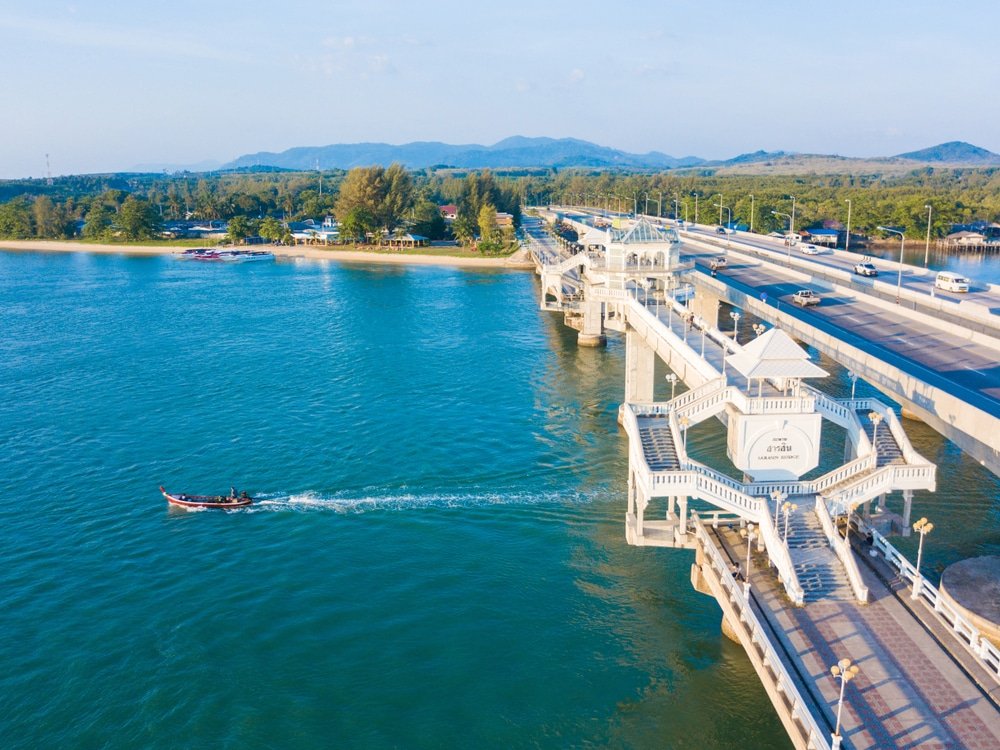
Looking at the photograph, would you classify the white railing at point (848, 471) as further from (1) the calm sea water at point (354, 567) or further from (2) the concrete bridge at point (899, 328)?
(1) the calm sea water at point (354, 567)

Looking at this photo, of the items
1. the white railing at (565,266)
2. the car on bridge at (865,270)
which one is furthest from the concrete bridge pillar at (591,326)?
the car on bridge at (865,270)

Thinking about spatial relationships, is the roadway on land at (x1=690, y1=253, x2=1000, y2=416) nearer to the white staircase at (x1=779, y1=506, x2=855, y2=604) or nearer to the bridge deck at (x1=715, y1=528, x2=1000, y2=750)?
the white staircase at (x1=779, y1=506, x2=855, y2=604)

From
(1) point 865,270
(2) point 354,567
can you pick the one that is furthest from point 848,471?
(1) point 865,270

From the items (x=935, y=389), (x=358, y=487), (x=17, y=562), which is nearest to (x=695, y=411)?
(x=935, y=389)

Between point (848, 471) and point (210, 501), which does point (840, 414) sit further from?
point (210, 501)

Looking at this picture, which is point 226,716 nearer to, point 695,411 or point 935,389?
point 695,411

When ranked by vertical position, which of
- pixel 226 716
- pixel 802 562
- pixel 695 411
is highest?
pixel 695 411
